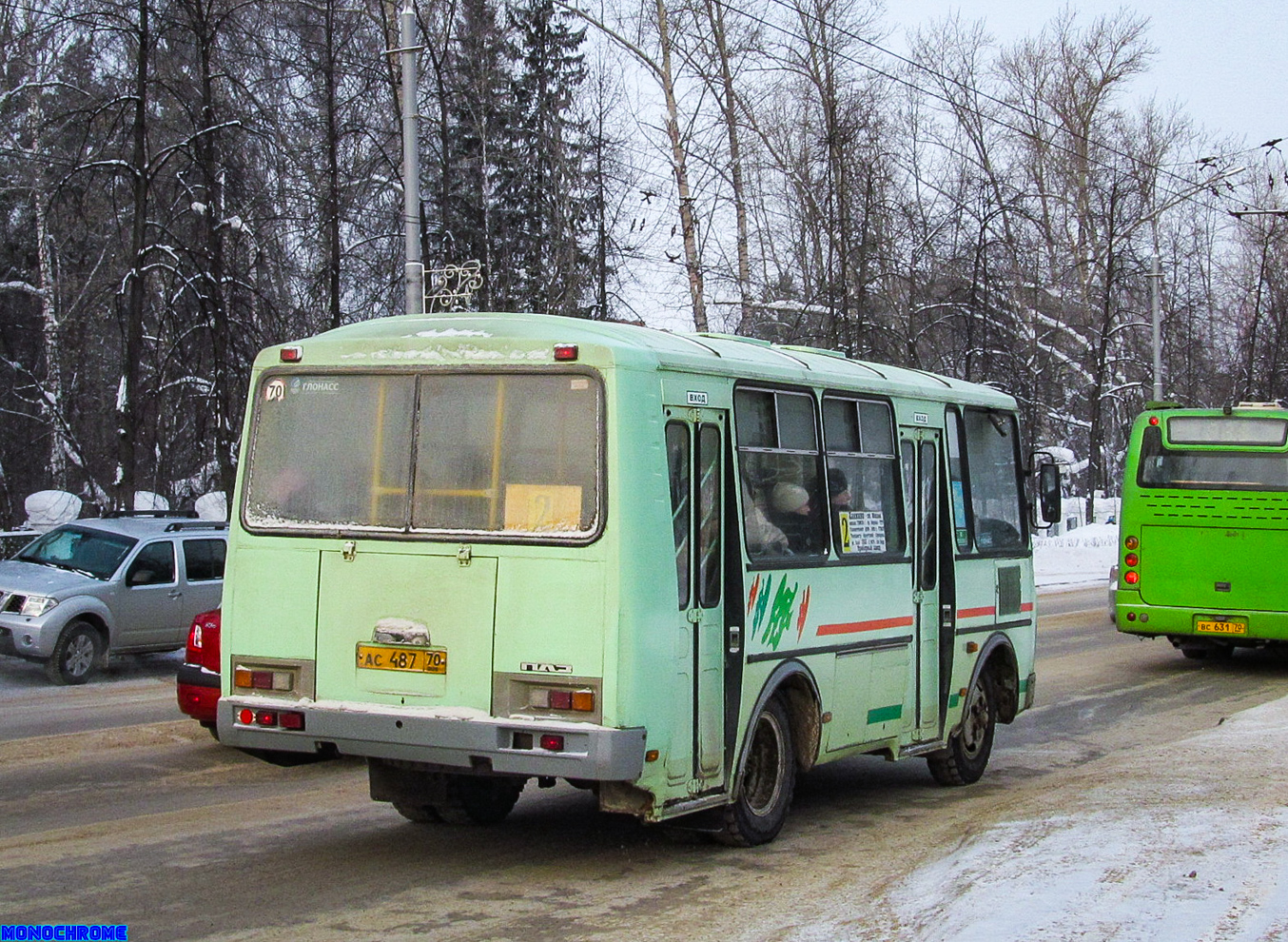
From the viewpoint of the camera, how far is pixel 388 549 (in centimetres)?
736

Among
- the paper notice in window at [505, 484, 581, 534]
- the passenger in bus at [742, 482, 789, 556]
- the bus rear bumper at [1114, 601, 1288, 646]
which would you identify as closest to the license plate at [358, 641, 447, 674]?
the paper notice in window at [505, 484, 581, 534]

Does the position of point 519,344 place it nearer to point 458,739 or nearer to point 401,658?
point 401,658

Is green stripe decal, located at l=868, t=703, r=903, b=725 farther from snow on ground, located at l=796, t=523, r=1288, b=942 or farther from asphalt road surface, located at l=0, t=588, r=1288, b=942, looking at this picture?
snow on ground, located at l=796, t=523, r=1288, b=942

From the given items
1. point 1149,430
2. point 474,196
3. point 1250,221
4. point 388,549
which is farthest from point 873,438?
point 1250,221

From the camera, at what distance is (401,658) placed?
722 centimetres

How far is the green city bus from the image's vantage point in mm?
18062

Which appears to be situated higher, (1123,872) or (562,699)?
(562,699)

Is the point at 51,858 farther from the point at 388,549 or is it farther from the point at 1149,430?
the point at 1149,430

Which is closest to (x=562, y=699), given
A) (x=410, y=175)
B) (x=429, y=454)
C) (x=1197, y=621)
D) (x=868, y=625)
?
(x=429, y=454)

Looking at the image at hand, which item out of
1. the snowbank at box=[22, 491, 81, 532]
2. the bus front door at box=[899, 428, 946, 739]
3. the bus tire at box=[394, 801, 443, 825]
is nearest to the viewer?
the bus tire at box=[394, 801, 443, 825]

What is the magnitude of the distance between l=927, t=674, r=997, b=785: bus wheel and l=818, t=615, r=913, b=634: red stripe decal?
48.5 inches

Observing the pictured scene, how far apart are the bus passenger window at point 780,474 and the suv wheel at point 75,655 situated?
34.7ft

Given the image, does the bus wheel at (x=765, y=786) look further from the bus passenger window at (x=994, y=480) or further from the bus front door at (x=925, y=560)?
the bus passenger window at (x=994, y=480)

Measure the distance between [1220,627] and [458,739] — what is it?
1352 centimetres
